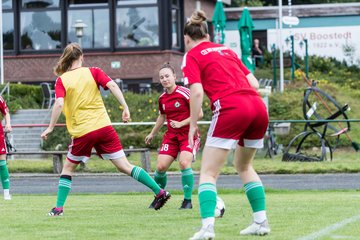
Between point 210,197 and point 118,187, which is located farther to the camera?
point 118,187

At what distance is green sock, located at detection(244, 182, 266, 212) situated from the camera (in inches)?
394

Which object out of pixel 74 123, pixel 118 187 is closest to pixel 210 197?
pixel 74 123

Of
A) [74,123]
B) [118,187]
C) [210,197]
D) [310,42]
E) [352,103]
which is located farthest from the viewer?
[310,42]

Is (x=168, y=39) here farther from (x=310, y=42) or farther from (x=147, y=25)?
(x=310, y=42)

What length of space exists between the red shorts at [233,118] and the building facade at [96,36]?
31.5 metres

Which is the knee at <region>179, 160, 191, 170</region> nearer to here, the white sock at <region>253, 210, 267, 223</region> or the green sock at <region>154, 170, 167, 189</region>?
the green sock at <region>154, 170, 167, 189</region>

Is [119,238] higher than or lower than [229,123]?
lower

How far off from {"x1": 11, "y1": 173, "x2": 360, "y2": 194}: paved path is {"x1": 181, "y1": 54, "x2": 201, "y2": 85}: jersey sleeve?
420 inches

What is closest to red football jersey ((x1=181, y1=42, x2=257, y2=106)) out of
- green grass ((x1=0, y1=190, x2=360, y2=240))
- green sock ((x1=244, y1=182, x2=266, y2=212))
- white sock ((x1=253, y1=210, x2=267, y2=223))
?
green sock ((x1=244, y1=182, x2=266, y2=212))

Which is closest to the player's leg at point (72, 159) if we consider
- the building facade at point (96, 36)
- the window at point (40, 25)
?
the building facade at point (96, 36)

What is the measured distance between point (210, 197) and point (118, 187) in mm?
12279

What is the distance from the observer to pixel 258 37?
49.0 metres

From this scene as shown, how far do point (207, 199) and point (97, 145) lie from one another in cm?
355

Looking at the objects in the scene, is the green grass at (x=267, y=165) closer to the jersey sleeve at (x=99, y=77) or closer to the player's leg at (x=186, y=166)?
the player's leg at (x=186, y=166)
